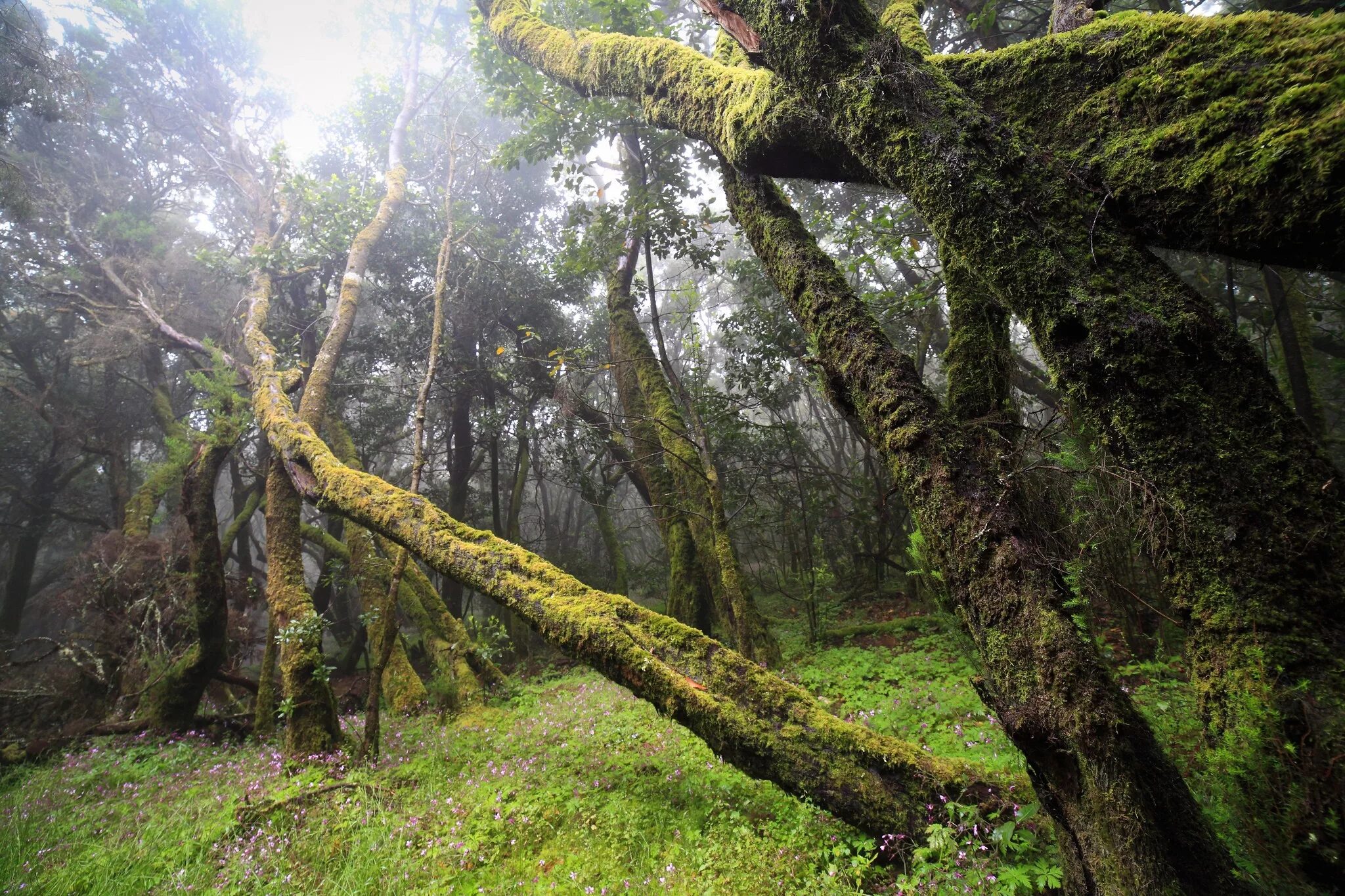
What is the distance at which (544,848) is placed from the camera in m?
3.26

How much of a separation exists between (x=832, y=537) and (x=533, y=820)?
8.94 meters

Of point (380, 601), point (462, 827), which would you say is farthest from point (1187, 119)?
point (380, 601)

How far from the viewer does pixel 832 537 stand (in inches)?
446

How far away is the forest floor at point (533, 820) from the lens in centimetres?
265

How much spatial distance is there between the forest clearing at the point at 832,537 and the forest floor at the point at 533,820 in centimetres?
4

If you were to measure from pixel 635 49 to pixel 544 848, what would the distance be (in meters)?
6.06

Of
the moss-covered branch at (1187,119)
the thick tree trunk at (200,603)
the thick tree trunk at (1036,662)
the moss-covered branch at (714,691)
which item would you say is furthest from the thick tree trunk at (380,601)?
the moss-covered branch at (1187,119)

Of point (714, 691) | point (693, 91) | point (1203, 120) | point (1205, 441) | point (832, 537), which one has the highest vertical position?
point (693, 91)

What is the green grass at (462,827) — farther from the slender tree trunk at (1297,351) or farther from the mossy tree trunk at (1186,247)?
the slender tree trunk at (1297,351)

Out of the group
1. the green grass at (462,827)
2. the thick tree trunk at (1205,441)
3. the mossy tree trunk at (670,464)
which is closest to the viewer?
the thick tree trunk at (1205,441)

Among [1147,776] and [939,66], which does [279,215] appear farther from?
[1147,776]

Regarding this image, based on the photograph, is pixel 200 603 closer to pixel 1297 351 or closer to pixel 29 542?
pixel 29 542

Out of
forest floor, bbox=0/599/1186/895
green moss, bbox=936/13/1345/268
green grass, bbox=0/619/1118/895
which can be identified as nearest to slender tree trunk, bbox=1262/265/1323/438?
forest floor, bbox=0/599/1186/895

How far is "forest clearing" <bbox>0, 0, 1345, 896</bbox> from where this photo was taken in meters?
1.78
